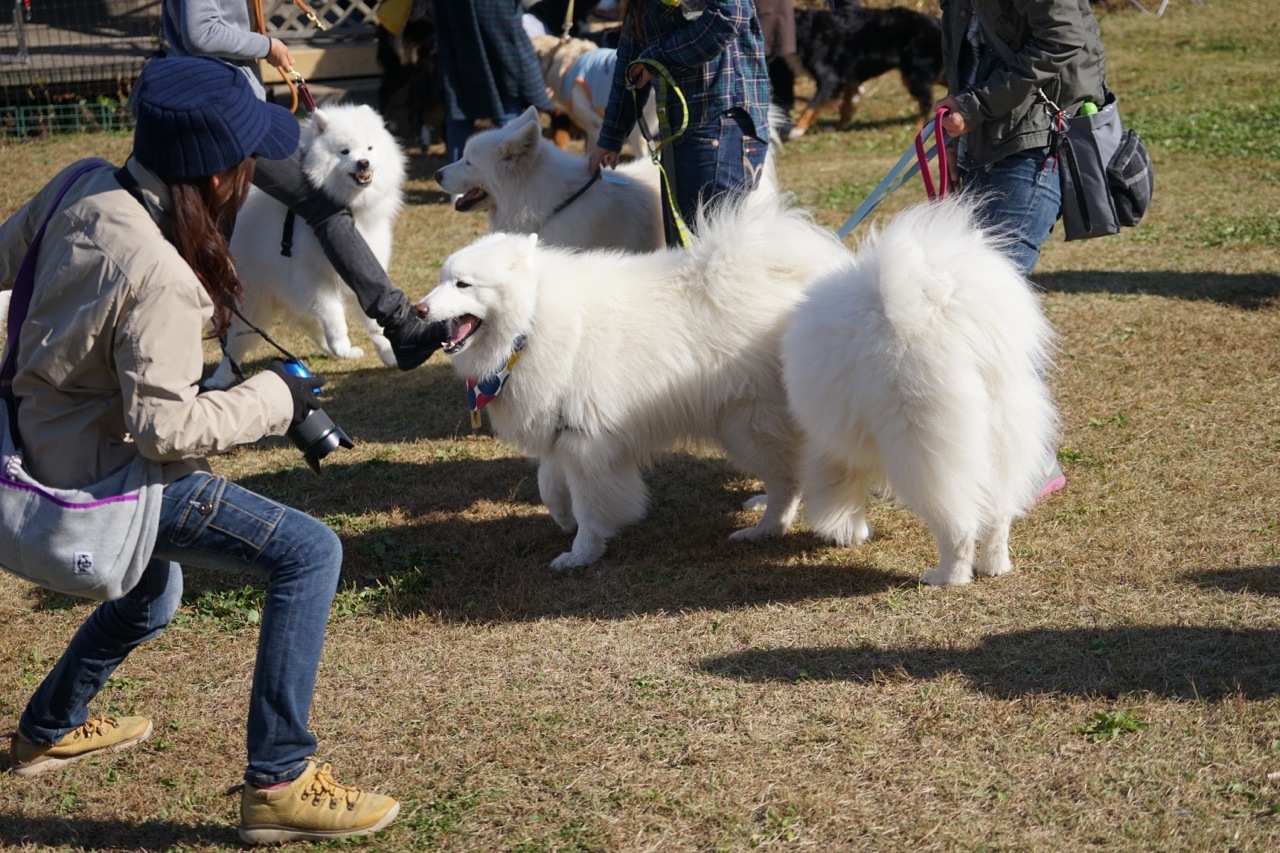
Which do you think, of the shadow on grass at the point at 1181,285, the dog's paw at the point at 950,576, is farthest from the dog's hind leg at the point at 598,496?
the shadow on grass at the point at 1181,285

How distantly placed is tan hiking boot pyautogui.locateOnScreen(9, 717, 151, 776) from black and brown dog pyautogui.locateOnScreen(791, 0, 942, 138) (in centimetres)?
1084

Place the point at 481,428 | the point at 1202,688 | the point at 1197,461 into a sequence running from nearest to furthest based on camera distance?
1. the point at 1202,688
2. the point at 1197,461
3. the point at 481,428

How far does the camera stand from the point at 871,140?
12430 millimetres

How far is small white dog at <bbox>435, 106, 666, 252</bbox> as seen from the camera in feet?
17.7

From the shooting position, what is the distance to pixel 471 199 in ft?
18.9

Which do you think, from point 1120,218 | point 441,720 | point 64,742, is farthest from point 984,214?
point 64,742

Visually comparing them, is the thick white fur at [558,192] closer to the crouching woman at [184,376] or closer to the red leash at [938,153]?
the red leash at [938,153]

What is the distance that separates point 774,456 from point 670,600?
0.71 meters

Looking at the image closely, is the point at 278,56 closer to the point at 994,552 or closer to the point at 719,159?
the point at 719,159

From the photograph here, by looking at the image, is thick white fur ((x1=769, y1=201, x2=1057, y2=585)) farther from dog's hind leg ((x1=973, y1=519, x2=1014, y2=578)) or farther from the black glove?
the black glove

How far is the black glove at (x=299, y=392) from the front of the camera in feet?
8.20

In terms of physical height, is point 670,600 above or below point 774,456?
below

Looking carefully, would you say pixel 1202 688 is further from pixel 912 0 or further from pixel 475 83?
pixel 912 0

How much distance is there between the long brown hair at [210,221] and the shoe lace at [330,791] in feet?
3.58
